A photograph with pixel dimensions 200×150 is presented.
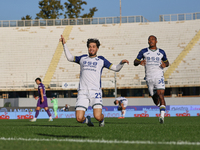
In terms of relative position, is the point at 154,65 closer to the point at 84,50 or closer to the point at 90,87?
the point at 90,87

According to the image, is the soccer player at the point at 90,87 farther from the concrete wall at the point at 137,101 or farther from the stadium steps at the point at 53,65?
the stadium steps at the point at 53,65

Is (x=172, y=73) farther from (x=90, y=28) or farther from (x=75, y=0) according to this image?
(x=75, y=0)

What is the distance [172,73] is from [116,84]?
7.29 m

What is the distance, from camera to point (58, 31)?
175ft

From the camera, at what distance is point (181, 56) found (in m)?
45.3

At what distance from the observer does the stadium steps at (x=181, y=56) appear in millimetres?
43469

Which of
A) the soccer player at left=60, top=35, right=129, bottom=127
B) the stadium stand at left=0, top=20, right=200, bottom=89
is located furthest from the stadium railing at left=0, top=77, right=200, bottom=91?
the soccer player at left=60, top=35, right=129, bottom=127

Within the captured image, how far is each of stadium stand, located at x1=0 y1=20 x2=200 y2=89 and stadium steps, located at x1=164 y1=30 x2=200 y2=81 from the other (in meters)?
0.27

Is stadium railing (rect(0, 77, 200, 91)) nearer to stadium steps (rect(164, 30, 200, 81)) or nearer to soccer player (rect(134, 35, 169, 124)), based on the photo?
stadium steps (rect(164, 30, 200, 81))

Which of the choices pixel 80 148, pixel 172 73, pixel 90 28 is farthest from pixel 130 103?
pixel 80 148

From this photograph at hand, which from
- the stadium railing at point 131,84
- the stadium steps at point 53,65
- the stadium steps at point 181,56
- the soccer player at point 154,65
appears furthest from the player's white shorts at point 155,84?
the stadium steps at point 53,65

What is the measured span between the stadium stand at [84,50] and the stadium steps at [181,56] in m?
0.27

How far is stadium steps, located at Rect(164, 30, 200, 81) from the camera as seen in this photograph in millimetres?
43469

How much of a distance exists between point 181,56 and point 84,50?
13.7 meters
